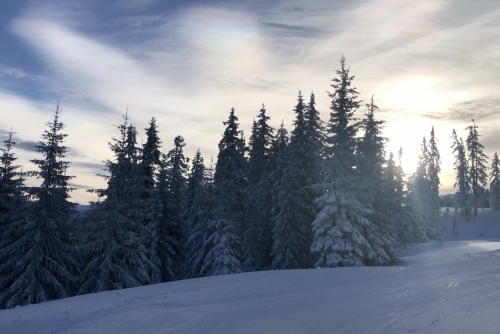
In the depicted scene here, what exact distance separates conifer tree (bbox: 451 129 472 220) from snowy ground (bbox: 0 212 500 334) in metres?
63.8

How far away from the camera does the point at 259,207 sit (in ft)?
119

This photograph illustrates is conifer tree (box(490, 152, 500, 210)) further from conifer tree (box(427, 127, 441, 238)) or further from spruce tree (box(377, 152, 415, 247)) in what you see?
spruce tree (box(377, 152, 415, 247))

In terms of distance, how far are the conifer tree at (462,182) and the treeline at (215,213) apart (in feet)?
123

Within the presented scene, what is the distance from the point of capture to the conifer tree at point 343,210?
2559cm

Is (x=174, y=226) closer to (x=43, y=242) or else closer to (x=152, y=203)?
(x=152, y=203)

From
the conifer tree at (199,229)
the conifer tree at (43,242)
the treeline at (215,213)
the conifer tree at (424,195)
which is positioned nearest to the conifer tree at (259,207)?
the treeline at (215,213)

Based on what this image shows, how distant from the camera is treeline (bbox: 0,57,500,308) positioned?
24.8m

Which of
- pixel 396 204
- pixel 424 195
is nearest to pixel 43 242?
pixel 396 204

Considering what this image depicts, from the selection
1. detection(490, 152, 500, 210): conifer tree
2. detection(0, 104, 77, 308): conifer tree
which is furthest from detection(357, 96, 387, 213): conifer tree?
detection(490, 152, 500, 210): conifer tree

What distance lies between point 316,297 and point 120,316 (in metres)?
6.54

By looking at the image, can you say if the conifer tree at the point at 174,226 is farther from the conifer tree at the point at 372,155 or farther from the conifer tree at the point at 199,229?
the conifer tree at the point at 372,155

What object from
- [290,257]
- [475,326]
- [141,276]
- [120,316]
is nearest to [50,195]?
[141,276]

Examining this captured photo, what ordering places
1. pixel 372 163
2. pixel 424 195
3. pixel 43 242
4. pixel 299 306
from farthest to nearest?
pixel 424 195, pixel 372 163, pixel 43 242, pixel 299 306

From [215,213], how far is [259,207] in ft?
17.0
